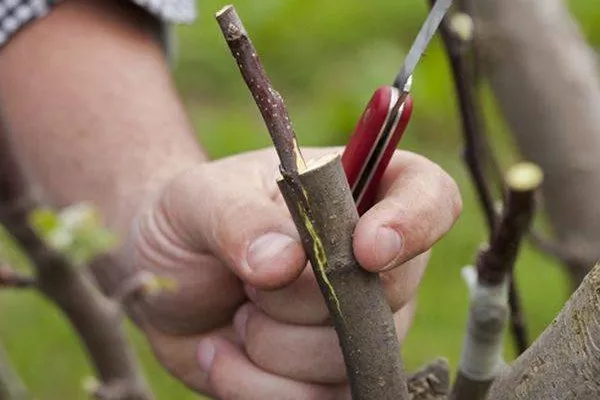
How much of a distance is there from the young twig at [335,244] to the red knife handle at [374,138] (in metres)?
0.09

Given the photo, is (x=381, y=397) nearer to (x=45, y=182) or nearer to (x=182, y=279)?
(x=182, y=279)

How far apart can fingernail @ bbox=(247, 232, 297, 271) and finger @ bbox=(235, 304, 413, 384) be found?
0.10 metres

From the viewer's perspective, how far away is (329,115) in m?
2.76

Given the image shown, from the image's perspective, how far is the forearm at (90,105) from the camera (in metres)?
1.20

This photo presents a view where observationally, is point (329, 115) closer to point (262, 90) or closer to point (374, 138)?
point (374, 138)

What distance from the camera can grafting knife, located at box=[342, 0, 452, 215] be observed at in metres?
0.61

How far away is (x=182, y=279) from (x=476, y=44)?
1.46 ft

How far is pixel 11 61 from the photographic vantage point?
1.25 meters

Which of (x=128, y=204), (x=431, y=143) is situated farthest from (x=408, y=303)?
(x=431, y=143)

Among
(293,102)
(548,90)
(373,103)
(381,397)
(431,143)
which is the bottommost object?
(431,143)

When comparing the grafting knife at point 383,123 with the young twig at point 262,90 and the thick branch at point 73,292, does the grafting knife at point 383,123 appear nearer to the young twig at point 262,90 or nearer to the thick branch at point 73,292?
the young twig at point 262,90

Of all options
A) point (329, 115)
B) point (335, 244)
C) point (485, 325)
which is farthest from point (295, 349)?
point (329, 115)

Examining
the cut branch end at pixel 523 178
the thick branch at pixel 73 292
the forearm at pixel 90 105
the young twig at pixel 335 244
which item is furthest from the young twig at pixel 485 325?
the forearm at pixel 90 105

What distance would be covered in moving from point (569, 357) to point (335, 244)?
0.42ft
